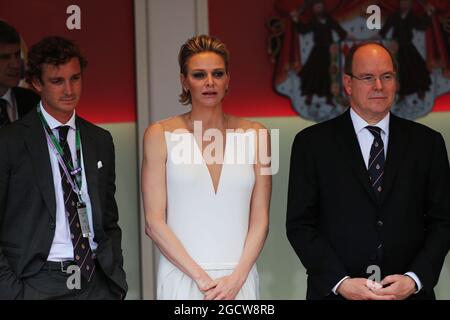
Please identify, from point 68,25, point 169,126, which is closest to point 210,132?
point 169,126

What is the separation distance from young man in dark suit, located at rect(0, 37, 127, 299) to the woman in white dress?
24 cm

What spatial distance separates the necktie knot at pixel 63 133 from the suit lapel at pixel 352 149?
3.92 ft

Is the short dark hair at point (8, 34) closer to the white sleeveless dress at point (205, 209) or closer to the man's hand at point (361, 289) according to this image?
the white sleeveless dress at point (205, 209)

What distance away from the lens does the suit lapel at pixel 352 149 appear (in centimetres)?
437

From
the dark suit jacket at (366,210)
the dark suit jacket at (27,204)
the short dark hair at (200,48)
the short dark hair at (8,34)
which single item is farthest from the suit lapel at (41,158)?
the short dark hair at (8,34)

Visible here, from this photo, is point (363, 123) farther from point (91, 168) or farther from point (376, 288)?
point (91, 168)

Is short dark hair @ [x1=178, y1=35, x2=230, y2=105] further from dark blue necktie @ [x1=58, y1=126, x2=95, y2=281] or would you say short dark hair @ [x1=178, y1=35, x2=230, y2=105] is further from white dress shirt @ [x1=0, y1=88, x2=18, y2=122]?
white dress shirt @ [x1=0, y1=88, x2=18, y2=122]

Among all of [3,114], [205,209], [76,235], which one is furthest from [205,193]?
[3,114]

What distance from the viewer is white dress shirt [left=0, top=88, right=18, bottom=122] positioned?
17.8 feet

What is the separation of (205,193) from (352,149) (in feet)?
2.20

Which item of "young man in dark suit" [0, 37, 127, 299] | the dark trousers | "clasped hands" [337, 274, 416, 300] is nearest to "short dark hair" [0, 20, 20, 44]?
"young man in dark suit" [0, 37, 127, 299]

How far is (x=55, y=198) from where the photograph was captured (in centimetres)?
441

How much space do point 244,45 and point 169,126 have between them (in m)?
1.44

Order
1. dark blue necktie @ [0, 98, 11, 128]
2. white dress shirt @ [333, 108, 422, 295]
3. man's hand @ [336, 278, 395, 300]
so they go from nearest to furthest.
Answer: man's hand @ [336, 278, 395, 300] < white dress shirt @ [333, 108, 422, 295] < dark blue necktie @ [0, 98, 11, 128]
